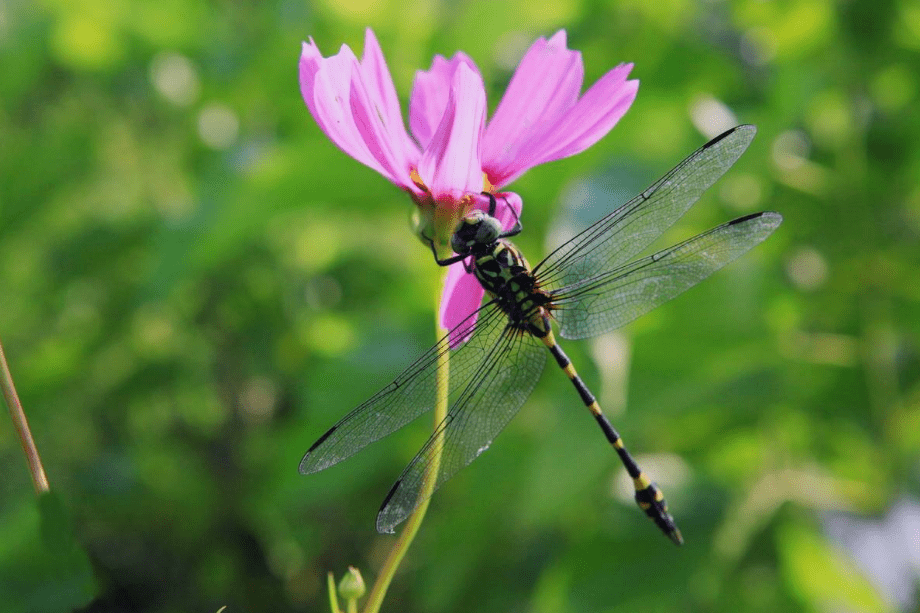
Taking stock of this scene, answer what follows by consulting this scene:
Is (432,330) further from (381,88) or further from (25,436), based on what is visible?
(25,436)

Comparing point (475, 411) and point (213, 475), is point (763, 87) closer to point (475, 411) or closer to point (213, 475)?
point (475, 411)

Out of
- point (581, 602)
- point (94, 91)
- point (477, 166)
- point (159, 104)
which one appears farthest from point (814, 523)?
point (94, 91)

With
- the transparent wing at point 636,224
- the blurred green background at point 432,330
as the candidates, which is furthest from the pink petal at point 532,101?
the blurred green background at point 432,330

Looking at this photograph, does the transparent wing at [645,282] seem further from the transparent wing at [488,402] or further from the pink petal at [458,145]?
the pink petal at [458,145]

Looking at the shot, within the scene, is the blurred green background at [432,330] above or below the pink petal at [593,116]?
below

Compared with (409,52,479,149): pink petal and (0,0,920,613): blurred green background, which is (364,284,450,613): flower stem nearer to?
(409,52,479,149): pink petal

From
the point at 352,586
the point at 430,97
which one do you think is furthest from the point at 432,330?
the point at 352,586
